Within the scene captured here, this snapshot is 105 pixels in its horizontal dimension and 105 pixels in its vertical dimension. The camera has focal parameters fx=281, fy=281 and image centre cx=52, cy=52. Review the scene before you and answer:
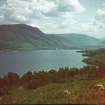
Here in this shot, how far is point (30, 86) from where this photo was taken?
50531 millimetres

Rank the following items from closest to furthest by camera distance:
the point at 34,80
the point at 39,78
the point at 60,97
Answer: the point at 60,97, the point at 34,80, the point at 39,78

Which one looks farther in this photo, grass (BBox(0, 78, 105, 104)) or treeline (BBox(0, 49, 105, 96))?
treeline (BBox(0, 49, 105, 96))

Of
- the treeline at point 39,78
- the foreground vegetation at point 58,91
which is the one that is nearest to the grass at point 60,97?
the foreground vegetation at point 58,91

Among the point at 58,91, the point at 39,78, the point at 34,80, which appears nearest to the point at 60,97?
the point at 58,91

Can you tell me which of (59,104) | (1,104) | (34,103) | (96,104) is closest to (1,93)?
(1,104)

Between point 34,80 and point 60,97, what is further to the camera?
point 34,80

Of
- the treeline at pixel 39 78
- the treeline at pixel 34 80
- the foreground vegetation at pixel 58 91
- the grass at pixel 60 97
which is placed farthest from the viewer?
the treeline at pixel 39 78

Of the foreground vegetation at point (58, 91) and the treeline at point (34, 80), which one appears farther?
the treeline at point (34, 80)

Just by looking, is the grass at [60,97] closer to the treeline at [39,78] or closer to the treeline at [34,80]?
the treeline at [39,78]

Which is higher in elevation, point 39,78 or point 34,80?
point 34,80

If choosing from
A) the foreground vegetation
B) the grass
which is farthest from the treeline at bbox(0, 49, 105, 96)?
the grass

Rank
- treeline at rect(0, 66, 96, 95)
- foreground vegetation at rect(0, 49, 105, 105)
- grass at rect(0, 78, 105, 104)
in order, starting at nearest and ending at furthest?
grass at rect(0, 78, 105, 104), foreground vegetation at rect(0, 49, 105, 105), treeline at rect(0, 66, 96, 95)

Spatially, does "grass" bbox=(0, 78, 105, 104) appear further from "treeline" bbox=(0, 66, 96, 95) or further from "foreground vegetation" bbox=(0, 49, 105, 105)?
"treeline" bbox=(0, 66, 96, 95)

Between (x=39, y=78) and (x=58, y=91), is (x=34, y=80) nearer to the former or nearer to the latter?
(x=39, y=78)
